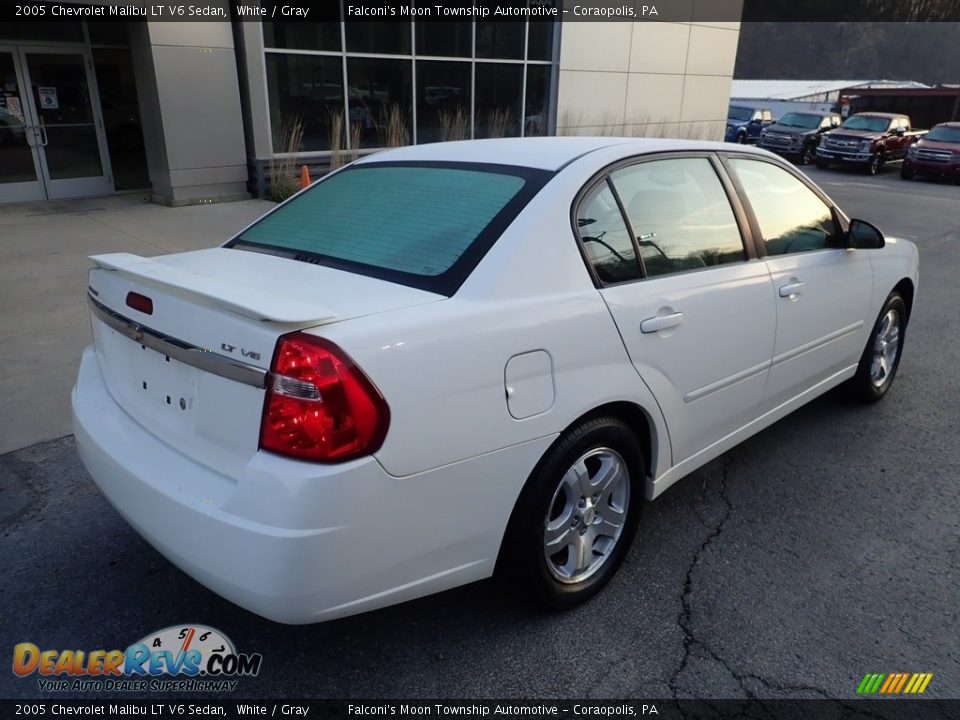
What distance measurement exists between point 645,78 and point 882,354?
14026mm

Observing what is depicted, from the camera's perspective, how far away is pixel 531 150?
9.83 feet

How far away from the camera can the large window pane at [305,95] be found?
11586mm

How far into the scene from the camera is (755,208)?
3.45 m

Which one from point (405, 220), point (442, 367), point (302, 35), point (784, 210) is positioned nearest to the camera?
point (442, 367)

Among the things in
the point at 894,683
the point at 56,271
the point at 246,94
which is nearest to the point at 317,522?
the point at 894,683

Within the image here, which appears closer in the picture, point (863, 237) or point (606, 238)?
point (606, 238)

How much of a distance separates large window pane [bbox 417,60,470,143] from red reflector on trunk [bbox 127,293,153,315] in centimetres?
1188

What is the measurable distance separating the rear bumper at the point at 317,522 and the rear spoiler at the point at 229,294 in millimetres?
392

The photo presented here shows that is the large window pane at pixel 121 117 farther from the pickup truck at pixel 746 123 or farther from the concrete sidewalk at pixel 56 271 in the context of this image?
the pickup truck at pixel 746 123

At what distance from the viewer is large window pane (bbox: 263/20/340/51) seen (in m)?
11.3

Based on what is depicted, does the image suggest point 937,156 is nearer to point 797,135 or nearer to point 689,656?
point 797,135

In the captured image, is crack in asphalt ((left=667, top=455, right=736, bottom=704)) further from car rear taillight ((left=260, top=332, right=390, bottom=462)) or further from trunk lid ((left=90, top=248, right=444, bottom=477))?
trunk lid ((left=90, top=248, right=444, bottom=477))

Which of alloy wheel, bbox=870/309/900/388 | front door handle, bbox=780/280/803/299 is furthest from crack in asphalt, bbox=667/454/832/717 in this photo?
alloy wheel, bbox=870/309/900/388

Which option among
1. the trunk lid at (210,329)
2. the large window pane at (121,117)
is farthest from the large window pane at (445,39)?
the trunk lid at (210,329)
